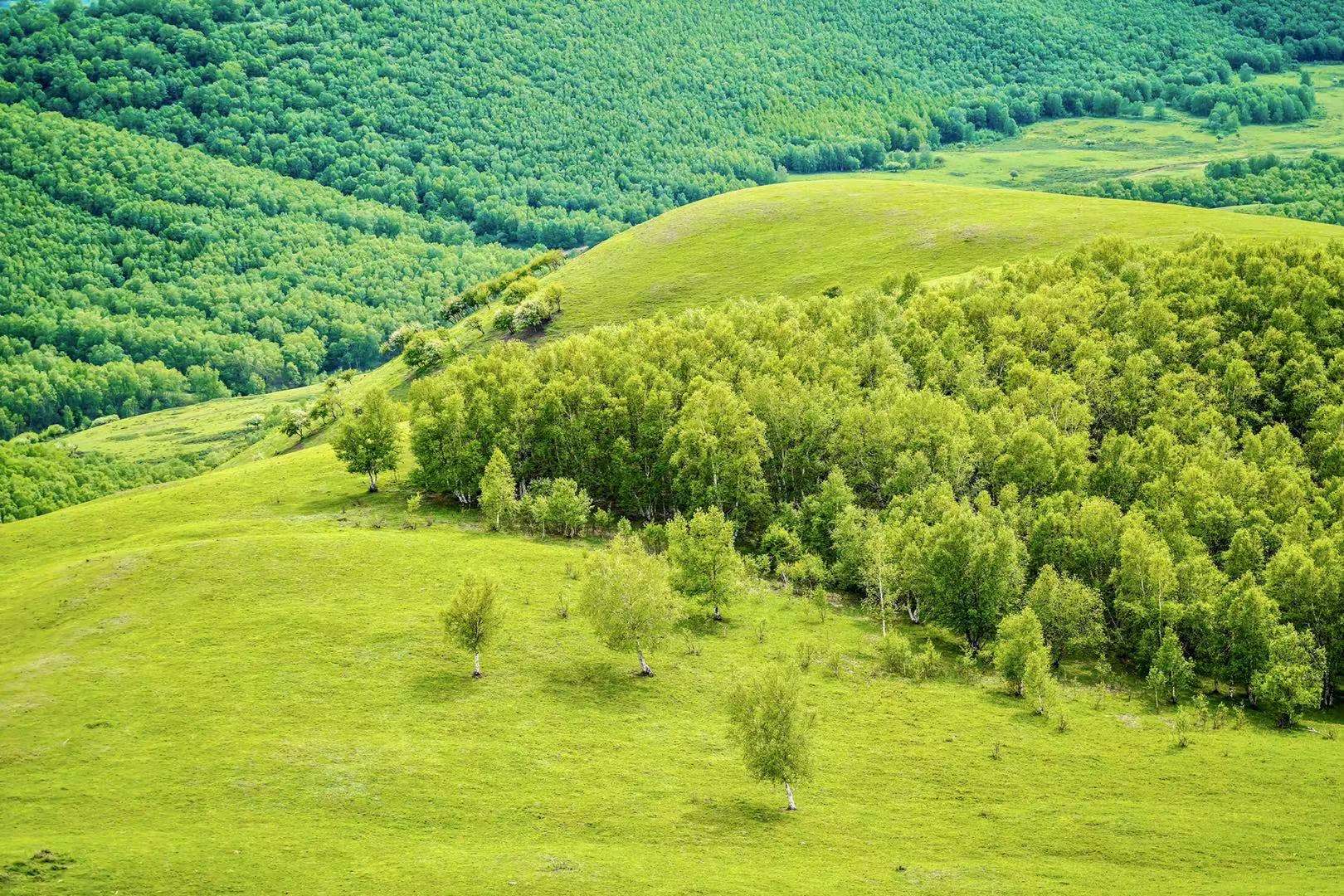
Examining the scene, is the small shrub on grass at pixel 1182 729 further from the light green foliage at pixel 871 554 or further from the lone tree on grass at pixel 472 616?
the lone tree on grass at pixel 472 616

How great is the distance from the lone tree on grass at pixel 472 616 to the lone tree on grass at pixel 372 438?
46466 millimetres

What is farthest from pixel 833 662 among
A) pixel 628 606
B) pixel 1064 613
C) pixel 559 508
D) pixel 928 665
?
pixel 559 508

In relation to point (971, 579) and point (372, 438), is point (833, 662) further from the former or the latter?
point (372, 438)

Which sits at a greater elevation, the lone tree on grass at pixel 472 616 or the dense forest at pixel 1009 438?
the dense forest at pixel 1009 438

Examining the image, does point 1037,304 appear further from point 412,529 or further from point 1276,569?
point 412,529

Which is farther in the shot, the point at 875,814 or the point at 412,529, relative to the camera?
the point at 412,529

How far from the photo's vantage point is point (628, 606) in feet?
331

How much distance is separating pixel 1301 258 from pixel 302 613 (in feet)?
452

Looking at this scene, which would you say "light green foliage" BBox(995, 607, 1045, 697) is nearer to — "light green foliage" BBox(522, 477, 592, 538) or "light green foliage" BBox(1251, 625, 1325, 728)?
"light green foliage" BBox(1251, 625, 1325, 728)

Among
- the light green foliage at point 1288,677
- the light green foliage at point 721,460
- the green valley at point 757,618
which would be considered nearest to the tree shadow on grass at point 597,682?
the green valley at point 757,618

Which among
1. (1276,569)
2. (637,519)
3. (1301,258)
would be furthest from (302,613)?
(1301,258)

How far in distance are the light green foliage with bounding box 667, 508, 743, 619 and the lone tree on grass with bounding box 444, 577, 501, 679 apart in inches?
859

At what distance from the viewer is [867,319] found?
170250 millimetres

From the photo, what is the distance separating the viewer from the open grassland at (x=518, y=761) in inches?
2886
